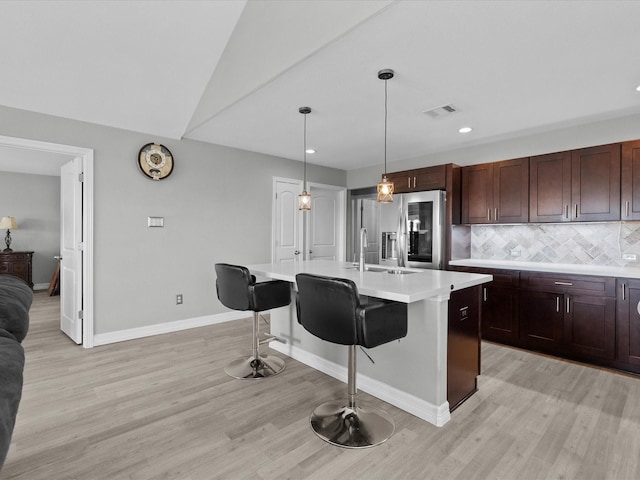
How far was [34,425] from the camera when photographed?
208 cm

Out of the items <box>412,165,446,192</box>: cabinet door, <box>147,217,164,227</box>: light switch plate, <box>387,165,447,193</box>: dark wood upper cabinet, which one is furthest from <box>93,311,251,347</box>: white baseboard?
<box>412,165,446,192</box>: cabinet door

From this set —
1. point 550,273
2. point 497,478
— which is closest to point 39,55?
point 497,478

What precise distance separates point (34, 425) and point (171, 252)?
2.20 m

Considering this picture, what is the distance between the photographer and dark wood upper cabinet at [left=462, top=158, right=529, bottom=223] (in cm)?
374

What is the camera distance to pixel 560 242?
3.77 meters

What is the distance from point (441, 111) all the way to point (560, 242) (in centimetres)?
208

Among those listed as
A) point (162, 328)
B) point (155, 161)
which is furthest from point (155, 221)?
point (162, 328)

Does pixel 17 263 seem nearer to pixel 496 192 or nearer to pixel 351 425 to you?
pixel 351 425

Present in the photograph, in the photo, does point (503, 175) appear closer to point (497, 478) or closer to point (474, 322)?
point (474, 322)

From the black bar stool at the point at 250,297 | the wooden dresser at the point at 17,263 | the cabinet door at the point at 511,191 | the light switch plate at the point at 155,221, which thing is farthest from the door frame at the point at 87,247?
the cabinet door at the point at 511,191

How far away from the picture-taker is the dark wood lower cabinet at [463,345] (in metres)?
2.21

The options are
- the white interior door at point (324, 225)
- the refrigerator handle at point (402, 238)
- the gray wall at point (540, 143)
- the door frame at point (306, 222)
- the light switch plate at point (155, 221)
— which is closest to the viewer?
the gray wall at point (540, 143)

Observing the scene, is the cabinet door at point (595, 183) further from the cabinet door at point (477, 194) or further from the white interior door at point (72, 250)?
the white interior door at point (72, 250)

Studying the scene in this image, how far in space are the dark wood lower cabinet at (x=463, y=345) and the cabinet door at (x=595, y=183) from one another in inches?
70.4
